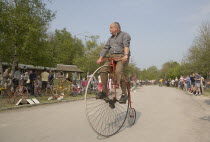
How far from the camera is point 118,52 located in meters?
5.28

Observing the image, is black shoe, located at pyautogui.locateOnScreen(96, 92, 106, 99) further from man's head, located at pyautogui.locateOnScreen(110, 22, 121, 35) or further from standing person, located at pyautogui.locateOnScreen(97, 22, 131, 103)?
man's head, located at pyautogui.locateOnScreen(110, 22, 121, 35)

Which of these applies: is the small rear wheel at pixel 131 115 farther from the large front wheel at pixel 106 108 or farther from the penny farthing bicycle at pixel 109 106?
the large front wheel at pixel 106 108

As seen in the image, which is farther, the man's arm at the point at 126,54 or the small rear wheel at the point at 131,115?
the small rear wheel at the point at 131,115

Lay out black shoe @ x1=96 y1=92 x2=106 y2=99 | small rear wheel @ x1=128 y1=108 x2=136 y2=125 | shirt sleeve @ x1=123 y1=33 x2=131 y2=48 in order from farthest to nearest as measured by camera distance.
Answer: small rear wheel @ x1=128 y1=108 x2=136 y2=125 → shirt sleeve @ x1=123 y1=33 x2=131 y2=48 → black shoe @ x1=96 y1=92 x2=106 y2=99

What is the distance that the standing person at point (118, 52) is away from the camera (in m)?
4.93

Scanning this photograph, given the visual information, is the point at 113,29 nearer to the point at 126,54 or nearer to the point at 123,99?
the point at 126,54

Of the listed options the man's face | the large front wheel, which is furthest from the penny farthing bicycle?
the man's face

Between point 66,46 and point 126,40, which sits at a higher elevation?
point 66,46

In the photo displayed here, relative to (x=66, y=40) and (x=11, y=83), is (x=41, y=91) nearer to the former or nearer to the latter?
(x=11, y=83)

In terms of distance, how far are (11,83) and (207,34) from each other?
3355 cm

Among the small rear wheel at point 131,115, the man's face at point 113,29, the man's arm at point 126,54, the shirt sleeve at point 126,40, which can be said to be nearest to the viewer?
the man's arm at point 126,54

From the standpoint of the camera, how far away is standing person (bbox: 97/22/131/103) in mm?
4930

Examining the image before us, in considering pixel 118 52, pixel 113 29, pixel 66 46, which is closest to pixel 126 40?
pixel 118 52

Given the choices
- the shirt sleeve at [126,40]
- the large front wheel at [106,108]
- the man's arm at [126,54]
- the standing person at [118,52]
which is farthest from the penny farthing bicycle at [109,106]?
the shirt sleeve at [126,40]
